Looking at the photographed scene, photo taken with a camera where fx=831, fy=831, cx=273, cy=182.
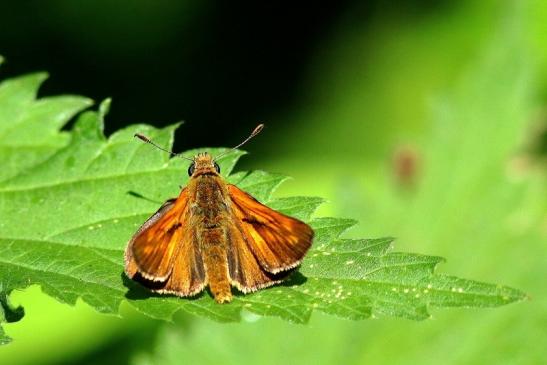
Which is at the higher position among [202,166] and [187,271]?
[202,166]

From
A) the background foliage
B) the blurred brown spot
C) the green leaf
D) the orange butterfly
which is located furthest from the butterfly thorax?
the blurred brown spot

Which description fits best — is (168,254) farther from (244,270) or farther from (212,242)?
(244,270)

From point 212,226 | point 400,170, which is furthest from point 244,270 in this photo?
point 400,170

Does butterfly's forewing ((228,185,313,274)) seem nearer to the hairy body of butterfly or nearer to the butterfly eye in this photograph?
the hairy body of butterfly

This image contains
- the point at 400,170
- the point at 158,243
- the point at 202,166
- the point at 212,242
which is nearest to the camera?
the point at 158,243

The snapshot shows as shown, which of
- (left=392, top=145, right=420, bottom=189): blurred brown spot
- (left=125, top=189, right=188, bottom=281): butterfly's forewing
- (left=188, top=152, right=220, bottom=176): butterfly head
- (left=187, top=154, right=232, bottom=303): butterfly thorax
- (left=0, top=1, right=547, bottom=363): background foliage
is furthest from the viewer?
(left=392, top=145, right=420, bottom=189): blurred brown spot
